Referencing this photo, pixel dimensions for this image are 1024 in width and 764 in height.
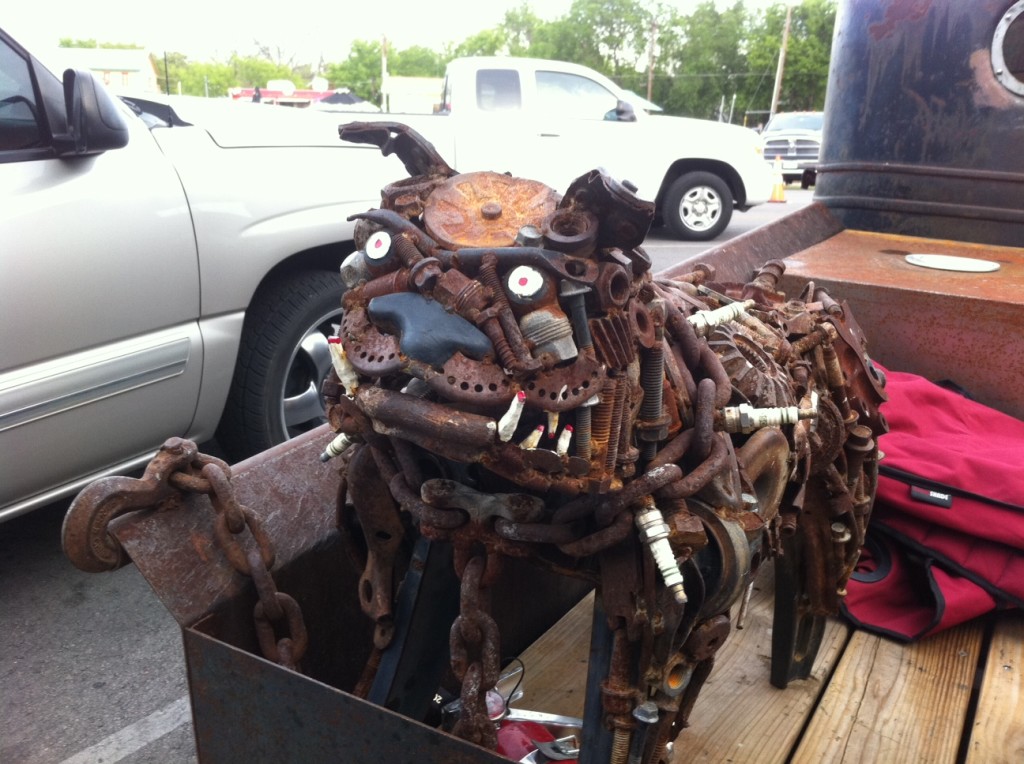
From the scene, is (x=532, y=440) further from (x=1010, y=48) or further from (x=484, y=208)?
(x=1010, y=48)

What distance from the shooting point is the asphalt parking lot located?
5.76 feet

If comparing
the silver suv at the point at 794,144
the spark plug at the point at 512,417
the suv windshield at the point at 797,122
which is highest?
the spark plug at the point at 512,417

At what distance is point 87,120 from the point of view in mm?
2029

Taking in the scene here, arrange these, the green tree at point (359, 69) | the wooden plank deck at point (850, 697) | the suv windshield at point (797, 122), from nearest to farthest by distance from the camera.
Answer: the wooden plank deck at point (850, 697) < the suv windshield at point (797, 122) < the green tree at point (359, 69)

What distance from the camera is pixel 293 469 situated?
1.31 metres

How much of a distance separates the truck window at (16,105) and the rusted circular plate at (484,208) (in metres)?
1.53

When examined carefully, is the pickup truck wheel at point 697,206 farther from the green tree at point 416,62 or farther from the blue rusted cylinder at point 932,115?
the green tree at point 416,62

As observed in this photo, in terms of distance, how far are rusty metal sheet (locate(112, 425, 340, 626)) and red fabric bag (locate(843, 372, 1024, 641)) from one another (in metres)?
1.26

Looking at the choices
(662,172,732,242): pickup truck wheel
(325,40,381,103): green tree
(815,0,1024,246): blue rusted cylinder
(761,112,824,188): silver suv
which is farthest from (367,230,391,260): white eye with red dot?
(325,40,381,103): green tree

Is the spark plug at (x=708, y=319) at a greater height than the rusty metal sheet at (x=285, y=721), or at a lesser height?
greater

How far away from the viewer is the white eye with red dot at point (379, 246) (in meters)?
0.90

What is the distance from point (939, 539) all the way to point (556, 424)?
141 cm

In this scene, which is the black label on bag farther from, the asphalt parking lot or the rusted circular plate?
the asphalt parking lot

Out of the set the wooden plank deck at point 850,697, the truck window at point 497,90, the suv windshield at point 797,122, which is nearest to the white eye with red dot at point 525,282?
the wooden plank deck at point 850,697
